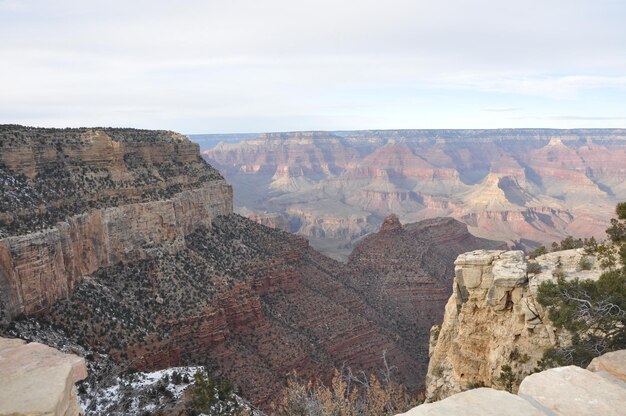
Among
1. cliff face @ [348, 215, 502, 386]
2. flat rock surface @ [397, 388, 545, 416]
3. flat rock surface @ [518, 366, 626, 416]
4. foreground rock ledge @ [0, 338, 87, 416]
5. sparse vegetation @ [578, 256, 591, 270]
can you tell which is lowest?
cliff face @ [348, 215, 502, 386]

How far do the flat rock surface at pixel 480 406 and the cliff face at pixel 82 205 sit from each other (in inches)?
1026

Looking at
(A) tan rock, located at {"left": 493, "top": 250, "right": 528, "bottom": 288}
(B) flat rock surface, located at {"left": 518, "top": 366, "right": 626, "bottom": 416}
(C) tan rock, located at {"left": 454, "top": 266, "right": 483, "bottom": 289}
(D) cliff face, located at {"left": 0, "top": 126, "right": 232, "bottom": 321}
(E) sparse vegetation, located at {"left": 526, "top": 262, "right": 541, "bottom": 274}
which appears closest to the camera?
(B) flat rock surface, located at {"left": 518, "top": 366, "right": 626, "bottom": 416}

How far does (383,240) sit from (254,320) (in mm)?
32700

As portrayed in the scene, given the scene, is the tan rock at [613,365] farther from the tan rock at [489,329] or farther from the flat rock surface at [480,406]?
the tan rock at [489,329]

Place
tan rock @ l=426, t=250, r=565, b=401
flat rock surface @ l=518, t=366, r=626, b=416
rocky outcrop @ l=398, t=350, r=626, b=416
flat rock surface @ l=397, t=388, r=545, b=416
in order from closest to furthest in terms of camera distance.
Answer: flat rock surface @ l=397, t=388, r=545, b=416 → rocky outcrop @ l=398, t=350, r=626, b=416 → flat rock surface @ l=518, t=366, r=626, b=416 → tan rock @ l=426, t=250, r=565, b=401

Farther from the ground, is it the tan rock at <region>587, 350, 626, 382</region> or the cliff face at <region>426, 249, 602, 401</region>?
the tan rock at <region>587, 350, 626, 382</region>

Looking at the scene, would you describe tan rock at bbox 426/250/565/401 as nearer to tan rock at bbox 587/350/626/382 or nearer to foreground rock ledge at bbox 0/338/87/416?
tan rock at bbox 587/350/626/382

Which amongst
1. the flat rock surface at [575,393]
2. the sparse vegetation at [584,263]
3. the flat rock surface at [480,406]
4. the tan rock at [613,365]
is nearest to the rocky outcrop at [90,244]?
the flat rock surface at [480,406]

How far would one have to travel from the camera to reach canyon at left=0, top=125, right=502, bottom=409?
29047 millimetres

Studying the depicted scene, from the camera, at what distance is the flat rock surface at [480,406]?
7.30 meters

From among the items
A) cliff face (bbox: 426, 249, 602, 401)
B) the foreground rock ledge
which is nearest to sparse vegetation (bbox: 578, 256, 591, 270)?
cliff face (bbox: 426, 249, 602, 401)

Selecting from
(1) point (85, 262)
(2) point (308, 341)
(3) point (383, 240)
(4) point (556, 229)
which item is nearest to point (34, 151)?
(1) point (85, 262)

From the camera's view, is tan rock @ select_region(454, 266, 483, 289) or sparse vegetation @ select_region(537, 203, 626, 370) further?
tan rock @ select_region(454, 266, 483, 289)

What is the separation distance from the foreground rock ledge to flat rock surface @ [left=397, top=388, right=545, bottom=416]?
533 centimetres
